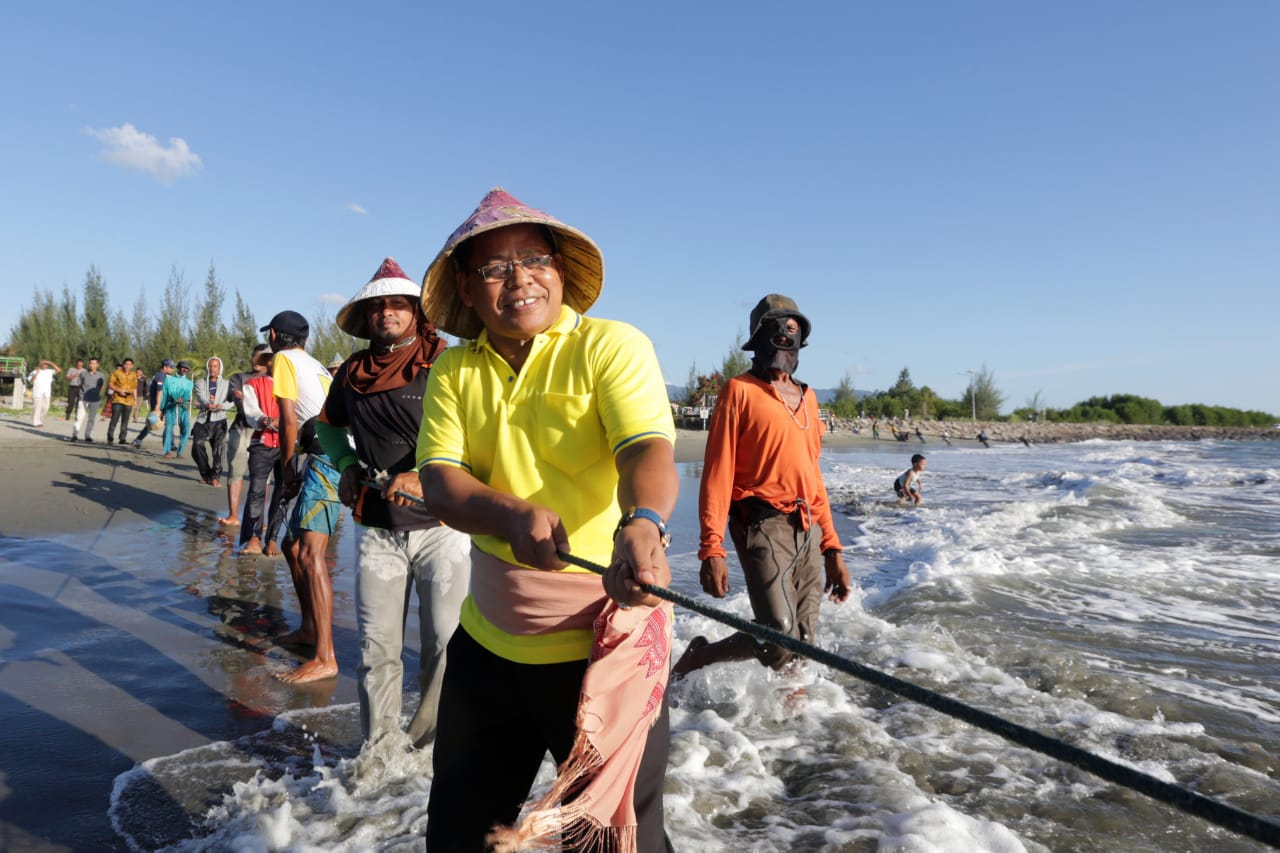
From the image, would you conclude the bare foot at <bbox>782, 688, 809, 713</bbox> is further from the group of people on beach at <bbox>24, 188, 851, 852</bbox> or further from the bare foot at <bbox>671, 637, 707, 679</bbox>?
the group of people on beach at <bbox>24, 188, 851, 852</bbox>

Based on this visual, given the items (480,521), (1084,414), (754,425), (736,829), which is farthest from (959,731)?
(1084,414)

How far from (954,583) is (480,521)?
7.60 metres

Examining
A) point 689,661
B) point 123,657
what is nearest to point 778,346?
point 689,661

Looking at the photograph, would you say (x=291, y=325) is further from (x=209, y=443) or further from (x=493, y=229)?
(x=209, y=443)

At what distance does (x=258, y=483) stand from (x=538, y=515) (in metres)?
6.82

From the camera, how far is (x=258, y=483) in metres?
7.47

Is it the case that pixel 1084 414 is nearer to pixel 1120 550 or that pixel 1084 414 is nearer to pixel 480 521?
pixel 1120 550

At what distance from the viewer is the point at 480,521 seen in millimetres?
1746

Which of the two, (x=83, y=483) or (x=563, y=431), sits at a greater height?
(x=563, y=431)

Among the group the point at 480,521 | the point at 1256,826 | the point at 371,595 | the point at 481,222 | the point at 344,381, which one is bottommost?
the point at 371,595

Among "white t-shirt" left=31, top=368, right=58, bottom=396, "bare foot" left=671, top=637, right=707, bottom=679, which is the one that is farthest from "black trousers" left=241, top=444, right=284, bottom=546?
"white t-shirt" left=31, top=368, right=58, bottom=396

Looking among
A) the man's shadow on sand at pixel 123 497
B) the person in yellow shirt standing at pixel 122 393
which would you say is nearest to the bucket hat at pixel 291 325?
the man's shadow on sand at pixel 123 497

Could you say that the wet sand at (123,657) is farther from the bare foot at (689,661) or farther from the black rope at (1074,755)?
the black rope at (1074,755)

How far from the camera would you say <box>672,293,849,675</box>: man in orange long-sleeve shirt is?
4133 millimetres
